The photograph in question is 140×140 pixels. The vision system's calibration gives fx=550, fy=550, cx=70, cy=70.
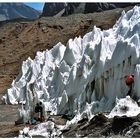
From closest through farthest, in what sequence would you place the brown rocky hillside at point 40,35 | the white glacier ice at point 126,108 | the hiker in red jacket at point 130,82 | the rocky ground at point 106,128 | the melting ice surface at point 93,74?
the rocky ground at point 106,128 < the white glacier ice at point 126,108 < the hiker in red jacket at point 130,82 < the melting ice surface at point 93,74 < the brown rocky hillside at point 40,35

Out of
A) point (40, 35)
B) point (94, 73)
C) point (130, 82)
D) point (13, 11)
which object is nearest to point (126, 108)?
point (130, 82)

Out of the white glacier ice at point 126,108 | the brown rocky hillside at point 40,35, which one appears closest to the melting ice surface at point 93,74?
the white glacier ice at point 126,108

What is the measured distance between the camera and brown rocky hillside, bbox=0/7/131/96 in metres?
51.5

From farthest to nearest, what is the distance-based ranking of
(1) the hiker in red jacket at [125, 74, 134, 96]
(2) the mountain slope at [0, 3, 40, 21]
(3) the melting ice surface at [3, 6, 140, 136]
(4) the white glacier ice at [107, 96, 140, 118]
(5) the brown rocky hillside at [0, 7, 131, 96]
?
1. (2) the mountain slope at [0, 3, 40, 21]
2. (5) the brown rocky hillside at [0, 7, 131, 96]
3. (3) the melting ice surface at [3, 6, 140, 136]
4. (1) the hiker in red jacket at [125, 74, 134, 96]
5. (4) the white glacier ice at [107, 96, 140, 118]

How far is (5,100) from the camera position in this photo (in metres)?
38.8

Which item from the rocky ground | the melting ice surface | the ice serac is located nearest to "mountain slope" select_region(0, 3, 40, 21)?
the ice serac

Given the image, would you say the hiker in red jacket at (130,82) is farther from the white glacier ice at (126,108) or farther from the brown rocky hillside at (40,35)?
the brown rocky hillside at (40,35)

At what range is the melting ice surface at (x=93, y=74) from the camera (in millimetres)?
23766

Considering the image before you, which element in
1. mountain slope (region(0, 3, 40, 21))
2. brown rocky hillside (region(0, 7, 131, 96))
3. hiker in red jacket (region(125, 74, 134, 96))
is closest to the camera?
hiker in red jacket (region(125, 74, 134, 96))

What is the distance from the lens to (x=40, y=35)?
5497 centimetres

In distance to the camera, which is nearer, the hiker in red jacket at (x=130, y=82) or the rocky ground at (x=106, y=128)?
the rocky ground at (x=106, y=128)

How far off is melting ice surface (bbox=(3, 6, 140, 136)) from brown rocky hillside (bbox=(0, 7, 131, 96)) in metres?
15.7

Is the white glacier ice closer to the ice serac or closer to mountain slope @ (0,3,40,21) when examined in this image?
the ice serac

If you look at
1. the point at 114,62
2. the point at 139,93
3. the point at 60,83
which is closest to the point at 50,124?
A: the point at 139,93
